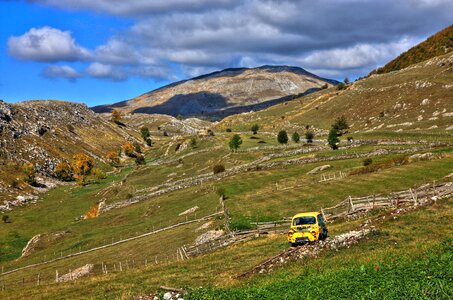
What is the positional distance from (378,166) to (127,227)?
140 feet

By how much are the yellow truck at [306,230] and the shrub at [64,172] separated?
137849 millimetres

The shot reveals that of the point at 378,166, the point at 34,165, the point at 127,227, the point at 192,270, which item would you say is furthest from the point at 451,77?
the point at 34,165

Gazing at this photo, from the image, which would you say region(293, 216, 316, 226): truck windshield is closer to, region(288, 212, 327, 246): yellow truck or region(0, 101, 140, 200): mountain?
region(288, 212, 327, 246): yellow truck

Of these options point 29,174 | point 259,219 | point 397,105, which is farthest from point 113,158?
point 259,219

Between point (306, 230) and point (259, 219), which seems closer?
point (306, 230)

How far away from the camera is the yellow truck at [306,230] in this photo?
30.2 metres

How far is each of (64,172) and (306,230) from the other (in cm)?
14064

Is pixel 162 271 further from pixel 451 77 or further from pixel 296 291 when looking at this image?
pixel 451 77

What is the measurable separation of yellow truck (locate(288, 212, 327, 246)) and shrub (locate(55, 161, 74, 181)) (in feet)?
452

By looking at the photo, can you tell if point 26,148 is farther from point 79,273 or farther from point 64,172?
point 79,273

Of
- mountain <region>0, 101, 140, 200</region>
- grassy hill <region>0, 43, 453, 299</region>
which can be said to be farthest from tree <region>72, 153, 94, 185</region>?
mountain <region>0, 101, 140, 200</region>

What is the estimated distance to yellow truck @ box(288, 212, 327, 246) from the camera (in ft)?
98.9

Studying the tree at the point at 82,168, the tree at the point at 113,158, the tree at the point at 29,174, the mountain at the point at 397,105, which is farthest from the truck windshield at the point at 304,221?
the tree at the point at 113,158

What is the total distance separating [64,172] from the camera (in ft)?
507
